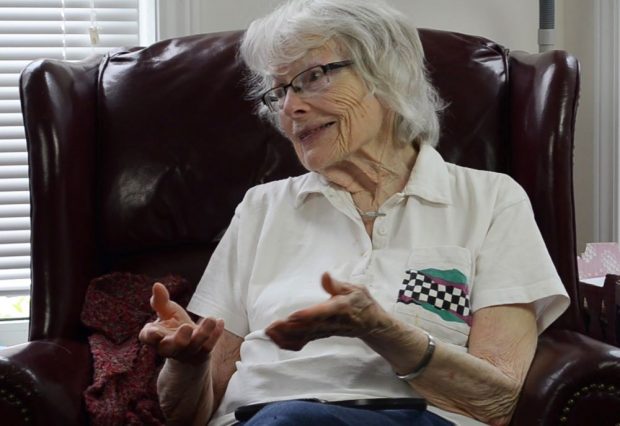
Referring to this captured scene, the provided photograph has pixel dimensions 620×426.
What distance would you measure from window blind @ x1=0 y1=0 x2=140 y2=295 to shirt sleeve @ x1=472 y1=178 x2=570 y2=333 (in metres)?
1.43

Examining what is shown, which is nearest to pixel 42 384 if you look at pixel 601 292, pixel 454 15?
pixel 601 292

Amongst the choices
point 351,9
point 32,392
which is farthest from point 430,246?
point 32,392

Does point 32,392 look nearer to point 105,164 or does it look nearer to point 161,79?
point 105,164

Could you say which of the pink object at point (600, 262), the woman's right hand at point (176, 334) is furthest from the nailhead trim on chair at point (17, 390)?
the pink object at point (600, 262)

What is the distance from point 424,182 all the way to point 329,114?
200 mm

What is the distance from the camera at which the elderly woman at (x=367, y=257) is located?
1.46m

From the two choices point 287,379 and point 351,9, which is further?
point 351,9

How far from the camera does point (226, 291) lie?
1.68 metres

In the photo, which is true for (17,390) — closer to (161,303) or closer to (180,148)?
(161,303)

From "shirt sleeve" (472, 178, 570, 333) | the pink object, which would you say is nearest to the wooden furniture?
the pink object

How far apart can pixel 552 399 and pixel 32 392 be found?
0.79 metres

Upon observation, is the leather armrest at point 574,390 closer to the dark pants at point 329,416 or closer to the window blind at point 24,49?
the dark pants at point 329,416

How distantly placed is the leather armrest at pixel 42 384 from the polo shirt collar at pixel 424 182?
0.48 m

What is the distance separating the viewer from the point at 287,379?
1501 mm
